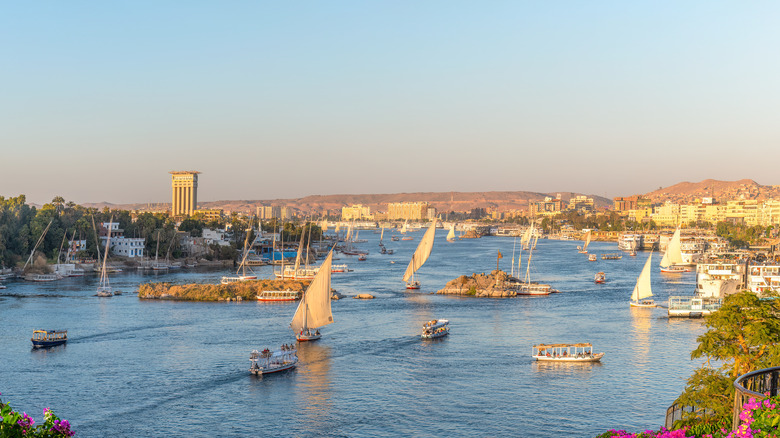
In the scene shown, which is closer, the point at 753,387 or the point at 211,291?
the point at 753,387

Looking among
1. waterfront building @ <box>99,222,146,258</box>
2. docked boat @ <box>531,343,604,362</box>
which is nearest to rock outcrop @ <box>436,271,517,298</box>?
docked boat @ <box>531,343,604,362</box>

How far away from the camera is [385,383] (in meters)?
17.0

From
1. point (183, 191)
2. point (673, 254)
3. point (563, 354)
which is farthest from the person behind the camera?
point (183, 191)

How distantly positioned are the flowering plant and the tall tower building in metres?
131

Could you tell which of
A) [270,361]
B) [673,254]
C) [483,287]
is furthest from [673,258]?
[270,361]

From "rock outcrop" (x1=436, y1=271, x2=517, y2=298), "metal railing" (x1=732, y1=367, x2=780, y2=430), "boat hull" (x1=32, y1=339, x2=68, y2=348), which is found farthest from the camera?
"rock outcrop" (x1=436, y1=271, x2=517, y2=298)

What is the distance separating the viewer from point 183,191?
5221 inches

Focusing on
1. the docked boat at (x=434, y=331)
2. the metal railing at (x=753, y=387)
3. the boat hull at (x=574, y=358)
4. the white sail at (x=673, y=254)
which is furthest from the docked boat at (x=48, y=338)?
the white sail at (x=673, y=254)

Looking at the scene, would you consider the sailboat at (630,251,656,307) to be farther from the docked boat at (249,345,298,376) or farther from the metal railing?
the metal railing

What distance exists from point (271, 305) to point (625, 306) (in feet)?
47.9

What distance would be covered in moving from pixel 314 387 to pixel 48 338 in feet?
31.5

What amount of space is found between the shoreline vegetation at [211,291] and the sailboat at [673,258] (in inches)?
1060

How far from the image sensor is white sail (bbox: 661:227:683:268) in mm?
49375

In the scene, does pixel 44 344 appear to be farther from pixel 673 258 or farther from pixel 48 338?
pixel 673 258
